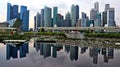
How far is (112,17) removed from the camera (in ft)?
177

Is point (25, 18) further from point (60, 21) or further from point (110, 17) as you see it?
point (110, 17)

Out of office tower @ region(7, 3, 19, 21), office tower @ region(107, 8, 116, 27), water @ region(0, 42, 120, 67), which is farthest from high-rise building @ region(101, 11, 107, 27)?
water @ region(0, 42, 120, 67)

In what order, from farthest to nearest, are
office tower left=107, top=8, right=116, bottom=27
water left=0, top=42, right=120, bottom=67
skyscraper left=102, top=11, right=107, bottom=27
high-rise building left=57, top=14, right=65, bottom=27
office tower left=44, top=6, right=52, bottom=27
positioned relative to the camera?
1. high-rise building left=57, top=14, right=65, bottom=27
2. skyscraper left=102, top=11, right=107, bottom=27
3. office tower left=44, top=6, right=52, bottom=27
4. office tower left=107, top=8, right=116, bottom=27
5. water left=0, top=42, right=120, bottom=67

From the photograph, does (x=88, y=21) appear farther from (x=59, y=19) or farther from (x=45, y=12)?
(x=45, y=12)

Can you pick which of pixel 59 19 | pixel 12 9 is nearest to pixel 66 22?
pixel 59 19

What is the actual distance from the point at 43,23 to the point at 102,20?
1608 centimetres

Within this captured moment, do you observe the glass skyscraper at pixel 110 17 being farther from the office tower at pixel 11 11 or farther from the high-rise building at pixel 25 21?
the office tower at pixel 11 11

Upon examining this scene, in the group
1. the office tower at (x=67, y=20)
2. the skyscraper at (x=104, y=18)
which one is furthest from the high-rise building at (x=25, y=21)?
the skyscraper at (x=104, y=18)

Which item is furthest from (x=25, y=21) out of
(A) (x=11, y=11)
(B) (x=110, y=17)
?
(B) (x=110, y=17)

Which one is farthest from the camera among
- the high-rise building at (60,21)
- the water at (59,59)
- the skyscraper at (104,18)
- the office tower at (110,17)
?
the high-rise building at (60,21)

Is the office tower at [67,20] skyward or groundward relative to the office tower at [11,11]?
groundward

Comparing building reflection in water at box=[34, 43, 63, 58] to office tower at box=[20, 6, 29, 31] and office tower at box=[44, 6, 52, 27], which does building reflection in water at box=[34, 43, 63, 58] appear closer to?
office tower at box=[44, 6, 52, 27]

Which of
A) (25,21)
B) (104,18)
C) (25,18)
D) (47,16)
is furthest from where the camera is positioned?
(104,18)

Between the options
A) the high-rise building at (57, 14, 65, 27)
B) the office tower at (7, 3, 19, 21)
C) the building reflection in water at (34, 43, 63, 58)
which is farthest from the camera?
the high-rise building at (57, 14, 65, 27)
